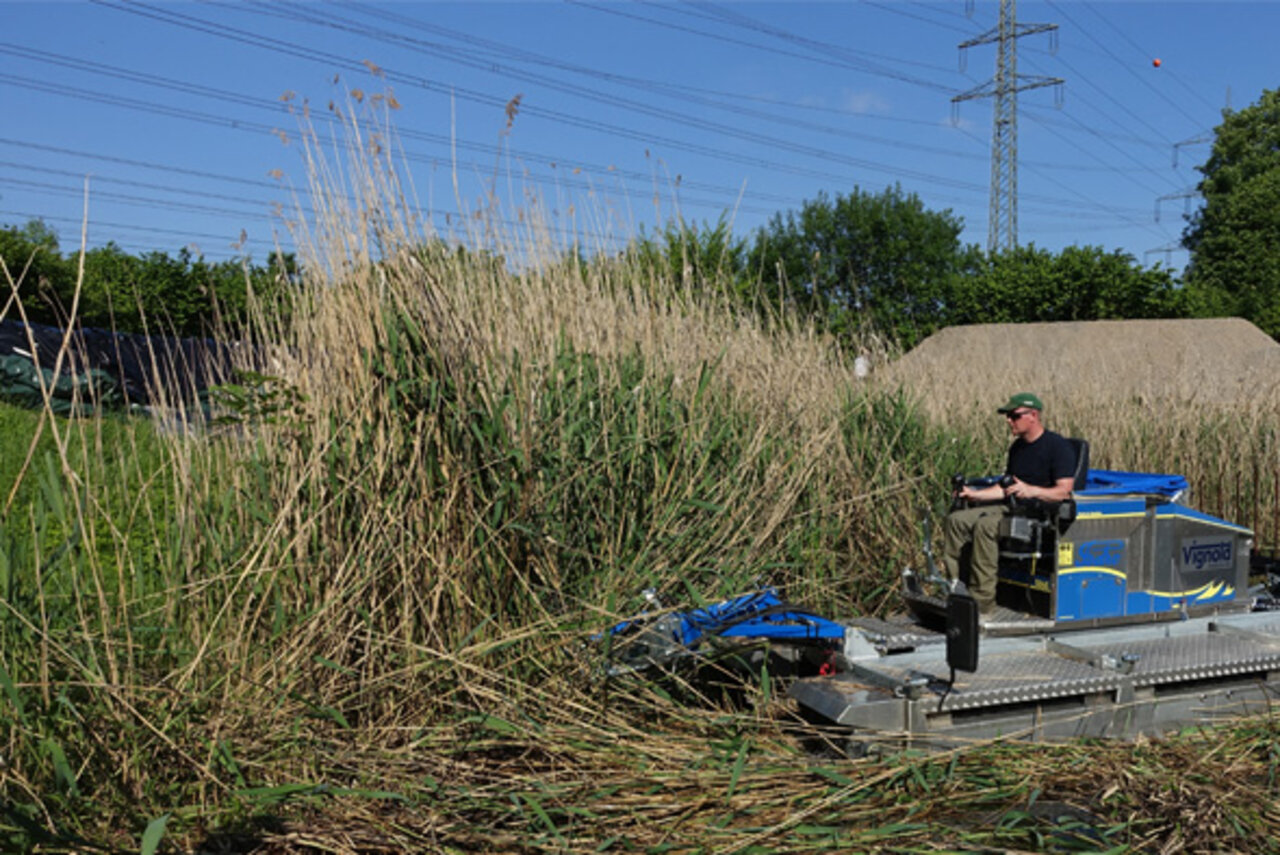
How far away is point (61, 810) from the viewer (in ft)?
9.70

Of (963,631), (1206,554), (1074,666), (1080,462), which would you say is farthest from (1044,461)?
(963,631)

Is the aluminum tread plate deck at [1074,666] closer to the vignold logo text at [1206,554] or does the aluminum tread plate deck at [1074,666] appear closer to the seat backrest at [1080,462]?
the vignold logo text at [1206,554]

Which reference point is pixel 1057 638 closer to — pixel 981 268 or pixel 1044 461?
pixel 1044 461

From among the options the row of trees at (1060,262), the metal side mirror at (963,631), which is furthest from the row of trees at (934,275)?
the metal side mirror at (963,631)

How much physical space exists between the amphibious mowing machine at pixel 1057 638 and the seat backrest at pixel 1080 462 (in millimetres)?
12

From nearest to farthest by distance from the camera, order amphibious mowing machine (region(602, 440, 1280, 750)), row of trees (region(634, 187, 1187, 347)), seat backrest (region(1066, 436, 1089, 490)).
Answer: amphibious mowing machine (region(602, 440, 1280, 750)), seat backrest (region(1066, 436, 1089, 490)), row of trees (region(634, 187, 1187, 347))

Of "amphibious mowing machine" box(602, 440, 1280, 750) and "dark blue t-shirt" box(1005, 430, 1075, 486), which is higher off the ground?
"dark blue t-shirt" box(1005, 430, 1075, 486)

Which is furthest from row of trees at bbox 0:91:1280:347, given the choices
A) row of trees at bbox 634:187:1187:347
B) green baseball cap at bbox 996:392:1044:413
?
green baseball cap at bbox 996:392:1044:413

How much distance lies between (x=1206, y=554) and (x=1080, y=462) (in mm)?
849

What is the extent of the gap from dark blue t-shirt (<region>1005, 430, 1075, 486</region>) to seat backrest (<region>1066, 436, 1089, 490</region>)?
0.08 m

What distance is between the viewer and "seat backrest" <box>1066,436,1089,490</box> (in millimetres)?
6191

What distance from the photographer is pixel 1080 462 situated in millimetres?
6266

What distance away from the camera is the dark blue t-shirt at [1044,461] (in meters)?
6.05

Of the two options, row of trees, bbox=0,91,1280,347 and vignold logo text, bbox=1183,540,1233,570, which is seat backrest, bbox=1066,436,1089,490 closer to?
vignold logo text, bbox=1183,540,1233,570
